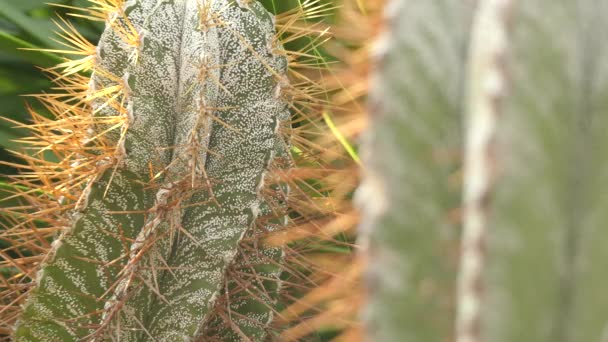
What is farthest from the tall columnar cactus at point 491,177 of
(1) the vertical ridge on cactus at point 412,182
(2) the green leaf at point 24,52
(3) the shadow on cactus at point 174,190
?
(2) the green leaf at point 24,52

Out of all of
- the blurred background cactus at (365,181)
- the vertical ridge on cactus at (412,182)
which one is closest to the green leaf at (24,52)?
the blurred background cactus at (365,181)

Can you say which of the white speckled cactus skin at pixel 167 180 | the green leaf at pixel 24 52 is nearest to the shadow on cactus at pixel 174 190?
the white speckled cactus skin at pixel 167 180

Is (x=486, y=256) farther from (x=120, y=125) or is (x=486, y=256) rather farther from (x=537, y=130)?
(x=120, y=125)

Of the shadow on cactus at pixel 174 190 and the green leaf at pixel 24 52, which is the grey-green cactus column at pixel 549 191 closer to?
the shadow on cactus at pixel 174 190

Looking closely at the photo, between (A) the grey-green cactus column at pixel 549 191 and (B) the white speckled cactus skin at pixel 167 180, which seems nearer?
(A) the grey-green cactus column at pixel 549 191

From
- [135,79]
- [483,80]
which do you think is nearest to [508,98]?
[483,80]

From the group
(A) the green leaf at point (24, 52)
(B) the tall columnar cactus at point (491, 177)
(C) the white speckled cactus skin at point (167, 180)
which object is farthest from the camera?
(A) the green leaf at point (24, 52)

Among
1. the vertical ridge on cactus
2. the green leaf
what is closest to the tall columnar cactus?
the vertical ridge on cactus

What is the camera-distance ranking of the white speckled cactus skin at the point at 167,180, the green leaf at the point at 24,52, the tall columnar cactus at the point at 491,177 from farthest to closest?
1. the green leaf at the point at 24,52
2. the white speckled cactus skin at the point at 167,180
3. the tall columnar cactus at the point at 491,177

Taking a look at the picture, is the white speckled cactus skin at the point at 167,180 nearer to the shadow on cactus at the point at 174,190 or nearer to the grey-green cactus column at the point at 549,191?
the shadow on cactus at the point at 174,190

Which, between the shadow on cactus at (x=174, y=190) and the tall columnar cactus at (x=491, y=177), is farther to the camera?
the shadow on cactus at (x=174, y=190)

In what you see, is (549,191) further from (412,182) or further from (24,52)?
(24,52)
